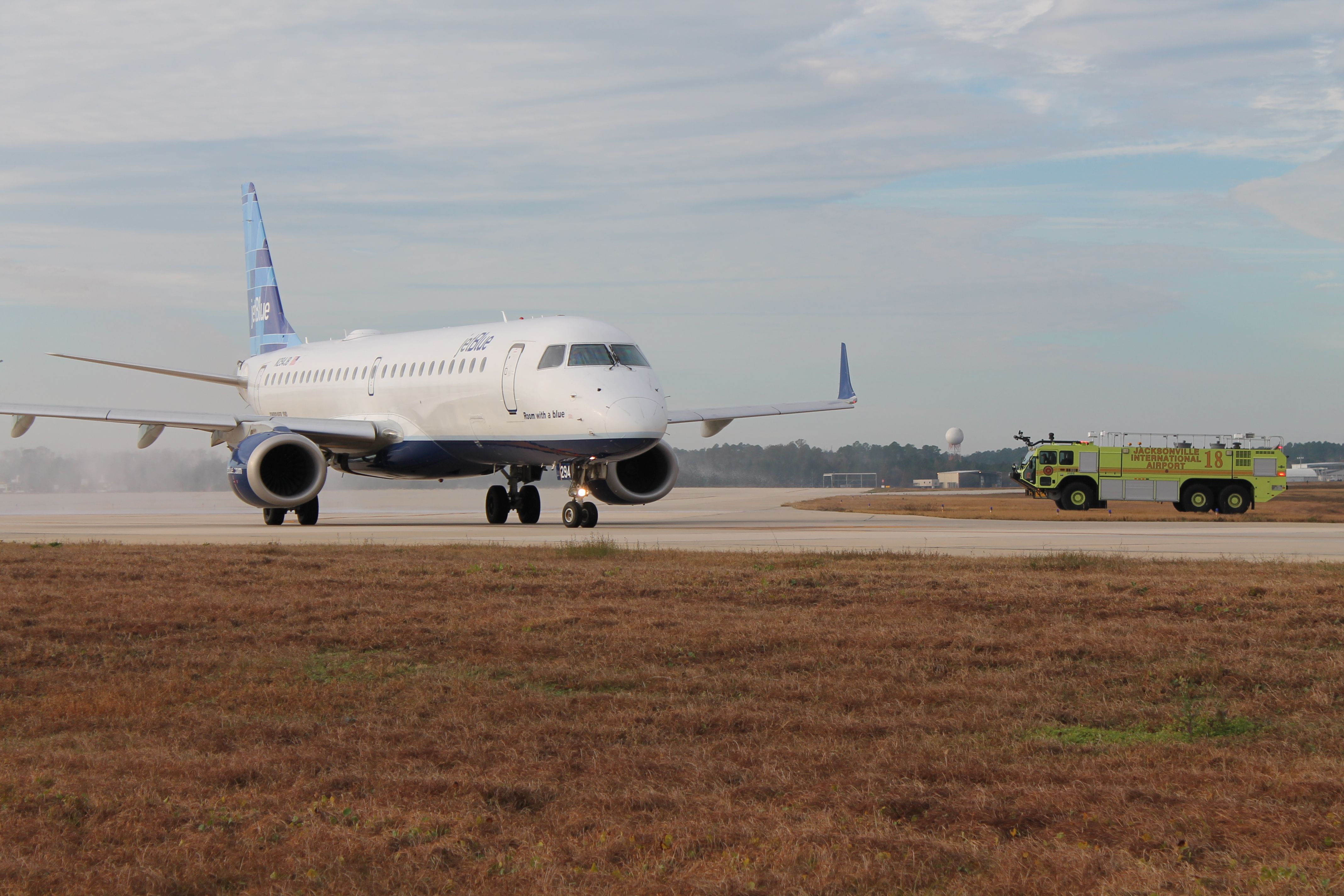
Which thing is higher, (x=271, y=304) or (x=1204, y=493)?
(x=271, y=304)

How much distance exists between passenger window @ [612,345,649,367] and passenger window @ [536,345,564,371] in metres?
1.13

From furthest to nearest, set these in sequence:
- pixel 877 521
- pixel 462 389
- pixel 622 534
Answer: pixel 877 521
pixel 462 389
pixel 622 534

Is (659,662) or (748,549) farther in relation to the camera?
(748,549)

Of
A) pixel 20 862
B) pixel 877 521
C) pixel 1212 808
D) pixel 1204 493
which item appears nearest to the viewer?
pixel 20 862

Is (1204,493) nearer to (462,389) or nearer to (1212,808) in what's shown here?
(462,389)

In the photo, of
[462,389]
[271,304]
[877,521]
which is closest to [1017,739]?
[462,389]

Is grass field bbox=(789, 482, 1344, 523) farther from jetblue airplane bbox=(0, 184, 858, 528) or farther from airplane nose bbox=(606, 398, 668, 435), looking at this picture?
airplane nose bbox=(606, 398, 668, 435)

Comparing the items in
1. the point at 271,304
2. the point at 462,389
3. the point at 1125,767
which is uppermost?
the point at 271,304

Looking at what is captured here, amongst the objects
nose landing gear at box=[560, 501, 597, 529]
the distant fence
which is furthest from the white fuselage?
the distant fence

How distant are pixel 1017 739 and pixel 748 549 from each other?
13501mm

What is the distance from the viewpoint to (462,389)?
92.6ft

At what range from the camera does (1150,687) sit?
8.31 m

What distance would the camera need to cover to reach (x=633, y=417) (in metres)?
24.8

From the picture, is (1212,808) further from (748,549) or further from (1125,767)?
(748,549)
